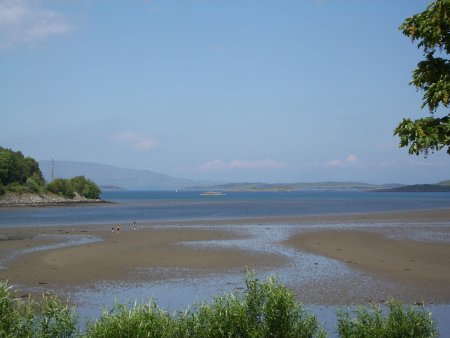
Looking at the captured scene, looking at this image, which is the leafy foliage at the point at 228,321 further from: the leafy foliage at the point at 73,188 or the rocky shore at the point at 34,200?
the leafy foliage at the point at 73,188

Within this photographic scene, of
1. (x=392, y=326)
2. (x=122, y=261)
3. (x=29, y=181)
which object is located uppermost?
(x=29, y=181)

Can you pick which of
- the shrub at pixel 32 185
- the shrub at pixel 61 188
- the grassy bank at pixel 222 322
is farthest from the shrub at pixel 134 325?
the shrub at pixel 61 188

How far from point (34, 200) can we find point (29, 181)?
7.44 meters

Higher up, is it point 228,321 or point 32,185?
point 32,185

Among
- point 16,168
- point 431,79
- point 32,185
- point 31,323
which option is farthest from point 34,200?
point 431,79

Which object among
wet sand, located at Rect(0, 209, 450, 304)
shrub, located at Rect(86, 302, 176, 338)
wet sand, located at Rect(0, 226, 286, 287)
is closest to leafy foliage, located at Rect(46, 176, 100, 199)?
wet sand, located at Rect(0, 209, 450, 304)

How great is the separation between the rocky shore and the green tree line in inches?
71.6

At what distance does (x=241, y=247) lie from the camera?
35312 mm

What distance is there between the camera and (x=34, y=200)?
130250 mm

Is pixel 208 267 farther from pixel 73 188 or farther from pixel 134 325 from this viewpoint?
pixel 73 188

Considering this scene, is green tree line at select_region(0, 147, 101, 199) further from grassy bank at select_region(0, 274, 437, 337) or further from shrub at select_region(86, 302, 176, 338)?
shrub at select_region(86, 302, 176, 338)

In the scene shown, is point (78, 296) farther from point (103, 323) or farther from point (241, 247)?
point (241, 247)

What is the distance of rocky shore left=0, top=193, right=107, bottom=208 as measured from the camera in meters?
121

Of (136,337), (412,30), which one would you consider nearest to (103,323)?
(136,337)
